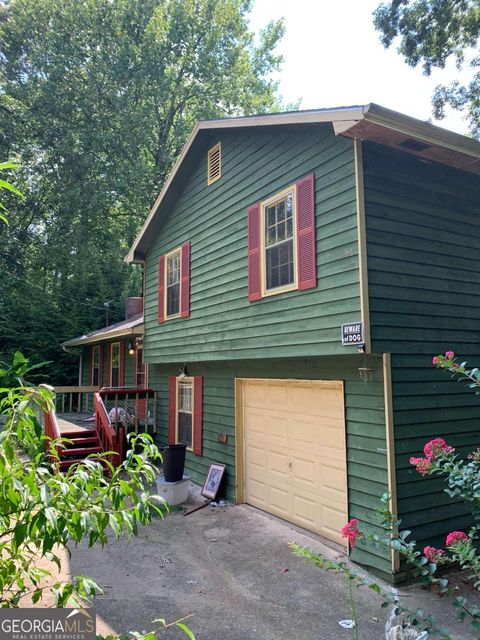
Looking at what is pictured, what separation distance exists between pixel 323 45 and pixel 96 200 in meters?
14.2

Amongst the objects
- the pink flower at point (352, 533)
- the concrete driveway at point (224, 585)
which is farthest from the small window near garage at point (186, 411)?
the pink flower at point (352, 533)

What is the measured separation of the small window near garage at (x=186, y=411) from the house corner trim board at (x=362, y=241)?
16.0 ft

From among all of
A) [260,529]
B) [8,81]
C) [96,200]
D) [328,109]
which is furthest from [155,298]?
[8,81]

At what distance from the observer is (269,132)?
6.52 m

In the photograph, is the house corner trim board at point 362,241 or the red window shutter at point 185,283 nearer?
the house corner trim board at point 362,241

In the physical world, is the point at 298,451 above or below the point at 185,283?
below

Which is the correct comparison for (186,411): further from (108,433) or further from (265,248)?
(265,248)

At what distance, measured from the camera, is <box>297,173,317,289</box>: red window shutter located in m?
5.38

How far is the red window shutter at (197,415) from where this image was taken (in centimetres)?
876

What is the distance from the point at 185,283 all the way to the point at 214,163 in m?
2.34

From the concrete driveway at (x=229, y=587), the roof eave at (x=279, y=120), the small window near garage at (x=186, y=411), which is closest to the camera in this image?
the concrete driveway at (x=229, y=587)

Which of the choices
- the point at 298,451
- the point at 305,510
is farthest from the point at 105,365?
the point at 305,510

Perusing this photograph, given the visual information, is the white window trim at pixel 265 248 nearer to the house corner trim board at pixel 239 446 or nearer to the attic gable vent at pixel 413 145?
the attic gable vent at pixel 413 145

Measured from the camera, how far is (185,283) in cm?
880
